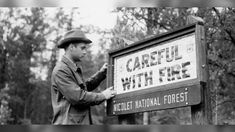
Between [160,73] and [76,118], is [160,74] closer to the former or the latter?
[160,73]

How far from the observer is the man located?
6.49 ft

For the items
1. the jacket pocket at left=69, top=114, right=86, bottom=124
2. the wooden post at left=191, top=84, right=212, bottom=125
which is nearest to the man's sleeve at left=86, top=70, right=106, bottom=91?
the jacket pocket at left=69, top=114, right=86, bottom=124

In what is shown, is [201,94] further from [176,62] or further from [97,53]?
[97,53]

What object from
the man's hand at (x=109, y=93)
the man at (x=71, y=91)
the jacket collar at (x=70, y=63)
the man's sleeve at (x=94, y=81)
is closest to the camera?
the man at (x=71, y=91)

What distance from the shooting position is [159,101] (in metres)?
2.11

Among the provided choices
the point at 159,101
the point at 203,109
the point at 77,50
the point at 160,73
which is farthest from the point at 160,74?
the point at 77,50

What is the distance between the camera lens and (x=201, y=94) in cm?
188

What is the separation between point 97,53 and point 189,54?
18.1m

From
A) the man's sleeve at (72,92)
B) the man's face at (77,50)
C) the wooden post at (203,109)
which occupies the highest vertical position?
the man's face at (77,50)

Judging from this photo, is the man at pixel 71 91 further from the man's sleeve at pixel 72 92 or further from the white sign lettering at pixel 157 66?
the white sign lettering at pixel 157 66

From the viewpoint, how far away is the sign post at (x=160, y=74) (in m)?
1.93

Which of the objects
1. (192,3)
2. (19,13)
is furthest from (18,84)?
(192,3)

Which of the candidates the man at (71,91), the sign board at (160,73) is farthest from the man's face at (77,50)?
the sign board at (160,73)

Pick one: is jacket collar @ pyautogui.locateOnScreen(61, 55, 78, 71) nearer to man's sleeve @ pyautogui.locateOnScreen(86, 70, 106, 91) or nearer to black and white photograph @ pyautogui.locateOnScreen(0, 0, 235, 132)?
black and white photograph @ pyautogui.locateOnScreen(0, 0, 235, 132)
